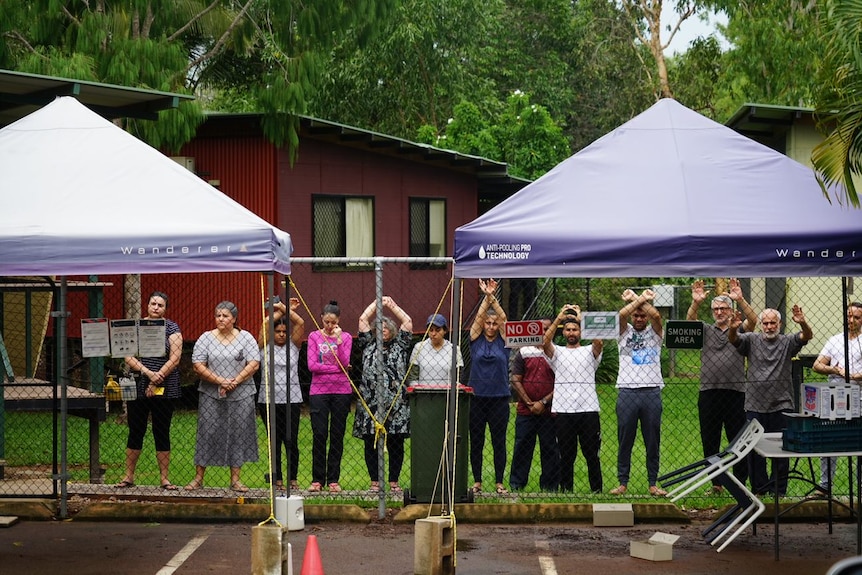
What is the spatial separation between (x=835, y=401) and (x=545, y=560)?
253 centimetres

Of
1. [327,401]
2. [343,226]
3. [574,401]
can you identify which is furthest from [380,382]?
[343,226]

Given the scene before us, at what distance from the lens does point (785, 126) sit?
68.3ft

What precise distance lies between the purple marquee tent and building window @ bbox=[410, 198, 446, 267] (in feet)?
47.1

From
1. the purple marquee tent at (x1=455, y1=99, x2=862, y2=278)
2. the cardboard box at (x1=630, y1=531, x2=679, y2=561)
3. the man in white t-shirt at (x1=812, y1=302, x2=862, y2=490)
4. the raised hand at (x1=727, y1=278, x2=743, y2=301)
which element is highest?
the purple marquee tent at (x1=455, y1=99, x2=862, y2=278)

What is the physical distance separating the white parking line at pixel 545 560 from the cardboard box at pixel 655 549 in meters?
0.68

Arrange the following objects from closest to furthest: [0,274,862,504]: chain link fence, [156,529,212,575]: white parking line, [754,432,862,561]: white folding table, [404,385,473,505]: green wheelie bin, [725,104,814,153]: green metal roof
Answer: [754,432,862,561]: white folding table, [156,529,212,575]: white parking line, [404,385,473,505]: green wheelie bin, [0,274,862,504]: chain link fence, [725,104,814,153]: green metal roof

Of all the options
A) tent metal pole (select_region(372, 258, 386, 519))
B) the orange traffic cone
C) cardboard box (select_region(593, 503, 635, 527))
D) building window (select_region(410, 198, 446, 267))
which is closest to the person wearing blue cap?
tent metal pole (select_region(372, 258, 386, 519))

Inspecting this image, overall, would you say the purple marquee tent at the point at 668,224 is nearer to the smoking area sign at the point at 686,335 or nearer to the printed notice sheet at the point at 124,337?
the smoking area sign at the point at 686,335

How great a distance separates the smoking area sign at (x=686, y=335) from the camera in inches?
472

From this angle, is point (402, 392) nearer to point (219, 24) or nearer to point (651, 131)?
point (651, 131)

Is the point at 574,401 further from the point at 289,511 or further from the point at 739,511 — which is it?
the point at 289,511

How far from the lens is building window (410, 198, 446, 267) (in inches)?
952

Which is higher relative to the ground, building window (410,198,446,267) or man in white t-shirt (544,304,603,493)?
building window (410,198,446,267)

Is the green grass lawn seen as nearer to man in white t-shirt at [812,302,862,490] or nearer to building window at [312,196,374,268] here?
man in white t-shirt at [812,302,862,490]
